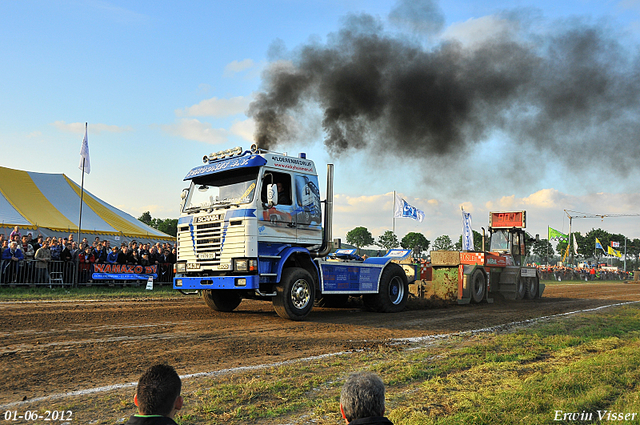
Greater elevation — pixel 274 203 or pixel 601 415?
pixel 274 203

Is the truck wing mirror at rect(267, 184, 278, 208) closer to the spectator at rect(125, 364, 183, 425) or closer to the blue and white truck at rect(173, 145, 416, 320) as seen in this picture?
the blue and white truck at rect(173, 145, 416, 320)

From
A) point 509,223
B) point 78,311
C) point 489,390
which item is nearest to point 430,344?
point 489,390

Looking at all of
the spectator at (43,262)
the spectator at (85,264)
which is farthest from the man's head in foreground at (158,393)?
the spectator at (85,264)

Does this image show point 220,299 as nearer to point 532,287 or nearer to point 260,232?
point 260,232

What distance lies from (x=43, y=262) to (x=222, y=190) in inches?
376

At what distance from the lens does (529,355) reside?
24.4ft

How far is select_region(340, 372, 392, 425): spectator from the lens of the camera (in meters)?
2.57

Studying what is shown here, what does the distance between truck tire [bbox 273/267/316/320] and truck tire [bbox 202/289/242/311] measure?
2.17 m

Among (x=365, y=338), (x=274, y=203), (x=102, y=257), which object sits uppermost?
(x=274, y=203)

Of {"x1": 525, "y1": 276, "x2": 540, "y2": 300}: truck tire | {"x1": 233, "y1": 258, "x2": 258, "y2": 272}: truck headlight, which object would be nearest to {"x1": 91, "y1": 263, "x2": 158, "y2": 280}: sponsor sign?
{"x1": 233, "y1": 258, "x2": 258, "y2": 272}: truck headlight

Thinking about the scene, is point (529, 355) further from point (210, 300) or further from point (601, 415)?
point (210, 300)

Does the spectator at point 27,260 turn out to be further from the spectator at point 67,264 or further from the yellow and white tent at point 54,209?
the yellow and white tent at point 54,209

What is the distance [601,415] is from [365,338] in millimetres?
4646

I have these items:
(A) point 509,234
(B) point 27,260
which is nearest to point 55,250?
(B) point 27,260
